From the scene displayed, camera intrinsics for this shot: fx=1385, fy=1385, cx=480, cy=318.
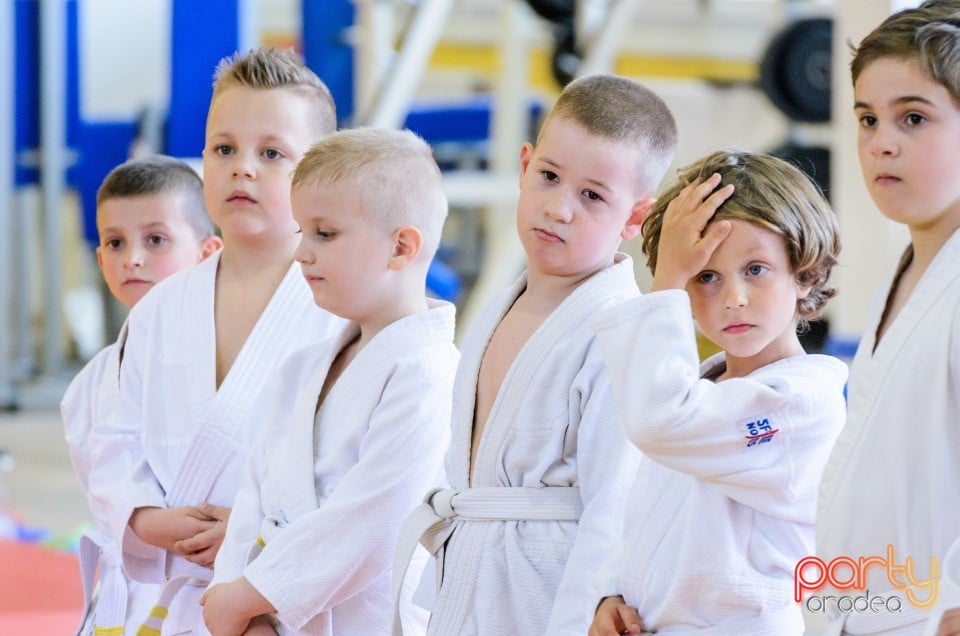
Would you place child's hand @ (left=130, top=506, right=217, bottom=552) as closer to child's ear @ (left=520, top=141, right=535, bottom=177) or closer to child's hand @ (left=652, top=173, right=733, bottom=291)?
child's ear @ (left=520, top=141, right=535, bottom=177)

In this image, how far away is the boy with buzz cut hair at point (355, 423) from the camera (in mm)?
1753

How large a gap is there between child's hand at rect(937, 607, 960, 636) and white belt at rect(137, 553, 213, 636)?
3.65 feet

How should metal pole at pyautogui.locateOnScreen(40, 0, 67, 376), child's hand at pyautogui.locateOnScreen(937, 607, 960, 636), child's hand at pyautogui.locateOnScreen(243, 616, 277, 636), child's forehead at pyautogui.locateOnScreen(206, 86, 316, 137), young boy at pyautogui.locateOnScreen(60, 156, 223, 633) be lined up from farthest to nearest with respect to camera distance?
metal pole at pyautogui.locateOnScreen(40, 0, 67, 376)
young boy at pyautogui.locateOnScreen(60, 156, 223, 633)
child's forehead at pyautogui.locateOnScreen(206, 86, 316, 137)
child's hand at pyautogui.locateOnScreen(243, 616, 277, 636)
child's hand at pyautogui.locateOnScreen(937, 607, 960, 636)

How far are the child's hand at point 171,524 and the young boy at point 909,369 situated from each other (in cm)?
97

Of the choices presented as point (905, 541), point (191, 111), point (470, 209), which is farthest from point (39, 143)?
point (905, 541)

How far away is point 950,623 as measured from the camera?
1.24 m

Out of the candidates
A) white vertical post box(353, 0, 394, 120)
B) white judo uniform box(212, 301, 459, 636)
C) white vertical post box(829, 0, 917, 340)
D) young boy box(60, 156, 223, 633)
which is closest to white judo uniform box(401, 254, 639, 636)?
white judo uniform box(212, 301, 459, 636)

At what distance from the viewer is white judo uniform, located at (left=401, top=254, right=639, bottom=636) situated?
1.57 metres

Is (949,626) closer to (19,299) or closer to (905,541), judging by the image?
(905,541)

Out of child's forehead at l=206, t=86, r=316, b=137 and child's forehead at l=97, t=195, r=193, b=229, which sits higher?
child's forehead at l=206, t=86, r=316, b=137

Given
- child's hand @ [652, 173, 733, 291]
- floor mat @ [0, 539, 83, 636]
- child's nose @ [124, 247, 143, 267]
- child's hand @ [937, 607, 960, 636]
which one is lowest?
floor mat @ [0, 539, 83, 636]

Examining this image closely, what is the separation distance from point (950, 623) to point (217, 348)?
1217mm

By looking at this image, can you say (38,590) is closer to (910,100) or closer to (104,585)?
(104,585)

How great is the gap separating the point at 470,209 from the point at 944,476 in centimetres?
798
